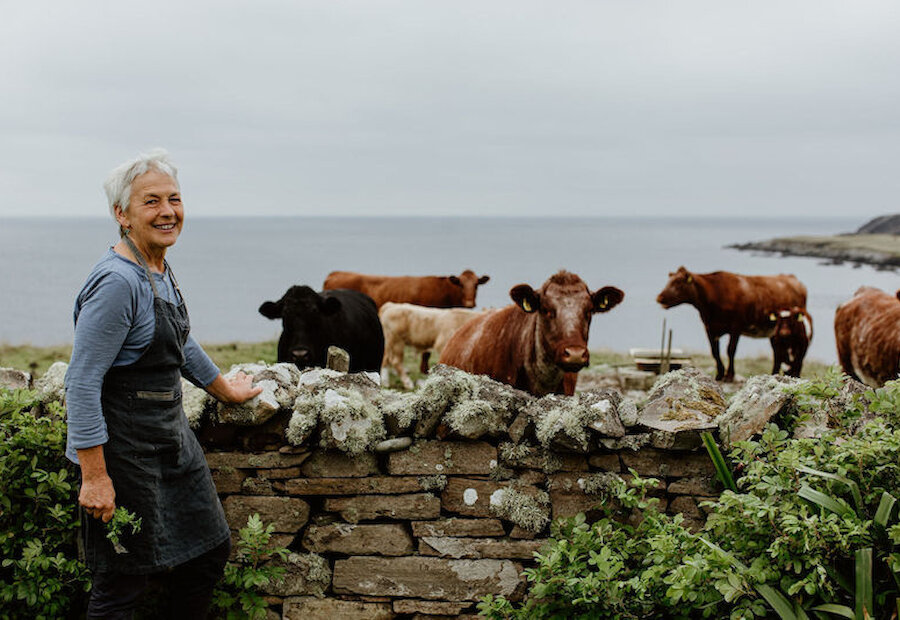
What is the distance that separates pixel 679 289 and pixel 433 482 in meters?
12.5

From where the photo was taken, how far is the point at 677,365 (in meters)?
13.6

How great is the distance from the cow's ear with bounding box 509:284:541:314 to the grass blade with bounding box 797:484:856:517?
323 centimetres

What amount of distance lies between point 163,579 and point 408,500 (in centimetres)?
142

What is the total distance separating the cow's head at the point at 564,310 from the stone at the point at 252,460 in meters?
2.48

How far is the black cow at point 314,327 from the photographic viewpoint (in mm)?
8539

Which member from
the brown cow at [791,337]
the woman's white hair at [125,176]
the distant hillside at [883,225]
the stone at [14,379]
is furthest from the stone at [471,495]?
the distant hillside at [883,225]

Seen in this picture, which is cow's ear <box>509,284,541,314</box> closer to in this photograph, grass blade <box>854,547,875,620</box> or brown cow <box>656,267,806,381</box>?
grass blade <box>854,547,875,620</box>

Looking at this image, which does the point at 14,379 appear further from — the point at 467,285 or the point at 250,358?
the point at 467,285

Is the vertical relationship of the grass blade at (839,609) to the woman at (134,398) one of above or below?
below

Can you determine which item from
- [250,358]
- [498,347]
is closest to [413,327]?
[250,358]

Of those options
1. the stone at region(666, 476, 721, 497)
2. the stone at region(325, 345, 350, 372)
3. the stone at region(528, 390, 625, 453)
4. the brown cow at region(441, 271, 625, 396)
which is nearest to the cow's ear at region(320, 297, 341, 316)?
the brown cow at region(441, 271, 625, 396)

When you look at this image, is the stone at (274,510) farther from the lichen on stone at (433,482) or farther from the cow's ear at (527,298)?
the cow's ear at (527,298)

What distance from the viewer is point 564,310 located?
Result: 622cm

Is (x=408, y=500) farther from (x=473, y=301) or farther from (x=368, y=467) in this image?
(x=473, y=301)
